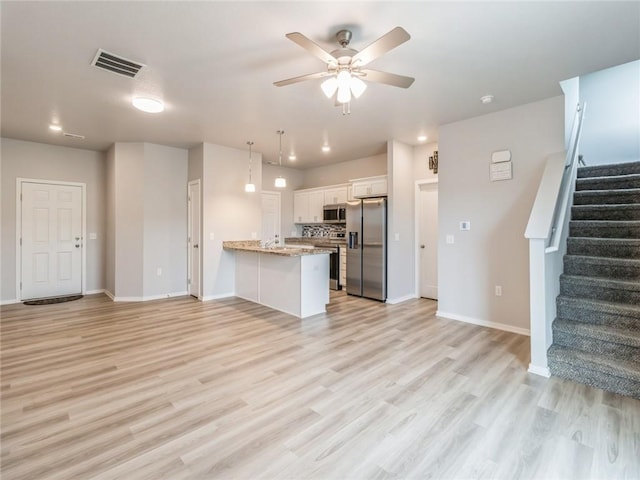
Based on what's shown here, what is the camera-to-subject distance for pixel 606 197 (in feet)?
12.7

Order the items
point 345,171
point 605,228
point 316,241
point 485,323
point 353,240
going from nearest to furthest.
A: point 605,228
point 485,323
point 353,240
point 345,171
point 316,241

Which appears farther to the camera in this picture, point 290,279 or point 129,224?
point 129,224

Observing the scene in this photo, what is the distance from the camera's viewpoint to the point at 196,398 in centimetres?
241

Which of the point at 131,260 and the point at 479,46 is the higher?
the point at 479,46

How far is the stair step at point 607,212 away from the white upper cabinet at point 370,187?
280 cm

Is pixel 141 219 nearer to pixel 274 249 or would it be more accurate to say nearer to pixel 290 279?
pixel 274 249

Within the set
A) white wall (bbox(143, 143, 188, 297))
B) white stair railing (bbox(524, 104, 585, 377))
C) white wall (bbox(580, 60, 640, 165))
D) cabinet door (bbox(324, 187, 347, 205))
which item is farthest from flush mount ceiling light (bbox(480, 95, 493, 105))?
white wall (bbox(143, 143, 188, 297))

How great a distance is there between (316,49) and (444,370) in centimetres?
285

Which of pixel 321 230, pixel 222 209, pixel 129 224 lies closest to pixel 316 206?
pixel 321 230

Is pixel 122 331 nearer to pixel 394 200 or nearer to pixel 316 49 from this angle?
pixel 316 49

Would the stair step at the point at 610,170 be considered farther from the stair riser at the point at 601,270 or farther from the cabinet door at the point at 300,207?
the cabinet door at the point at 300,207

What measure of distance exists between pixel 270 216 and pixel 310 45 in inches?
224

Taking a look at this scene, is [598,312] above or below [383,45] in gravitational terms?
below

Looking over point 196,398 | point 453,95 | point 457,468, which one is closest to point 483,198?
point 453,95
